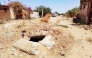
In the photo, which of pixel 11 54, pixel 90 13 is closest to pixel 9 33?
pixel 11 54

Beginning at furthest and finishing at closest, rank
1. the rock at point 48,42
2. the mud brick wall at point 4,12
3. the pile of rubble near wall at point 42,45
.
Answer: the mud brick wall at point 4,12 → the rock at point 48,42 → the pile of rubble near wall at point 42,45

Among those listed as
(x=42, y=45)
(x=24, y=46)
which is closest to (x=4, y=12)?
(x=24, y=46)

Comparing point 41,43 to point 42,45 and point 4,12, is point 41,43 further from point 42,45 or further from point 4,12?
point 4,12

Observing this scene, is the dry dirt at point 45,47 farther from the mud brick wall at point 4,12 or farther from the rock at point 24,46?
the mud brick wall at point 4,12

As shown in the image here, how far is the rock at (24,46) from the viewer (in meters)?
5.50

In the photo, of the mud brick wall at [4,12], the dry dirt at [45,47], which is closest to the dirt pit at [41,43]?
the dry dirt at [45,47]

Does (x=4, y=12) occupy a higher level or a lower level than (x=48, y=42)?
higher

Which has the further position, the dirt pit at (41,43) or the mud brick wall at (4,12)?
the mud brick wall at (4,12)

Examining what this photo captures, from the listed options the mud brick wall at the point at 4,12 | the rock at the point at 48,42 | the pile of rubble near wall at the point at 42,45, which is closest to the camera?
the pile of rubble near wall at the point at 42,45

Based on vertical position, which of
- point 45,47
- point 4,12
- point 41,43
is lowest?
point 45,47

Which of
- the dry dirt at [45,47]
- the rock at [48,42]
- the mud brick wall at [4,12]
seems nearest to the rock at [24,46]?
the dry dirt at [45,47]

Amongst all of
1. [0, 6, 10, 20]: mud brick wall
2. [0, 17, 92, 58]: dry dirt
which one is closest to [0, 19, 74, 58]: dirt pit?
[0, 17, 92, 58]: dry dirt

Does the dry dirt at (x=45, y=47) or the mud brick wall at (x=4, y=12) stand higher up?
the mud brick wall at (x=4, y=12)

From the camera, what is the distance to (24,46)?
5.64 m
